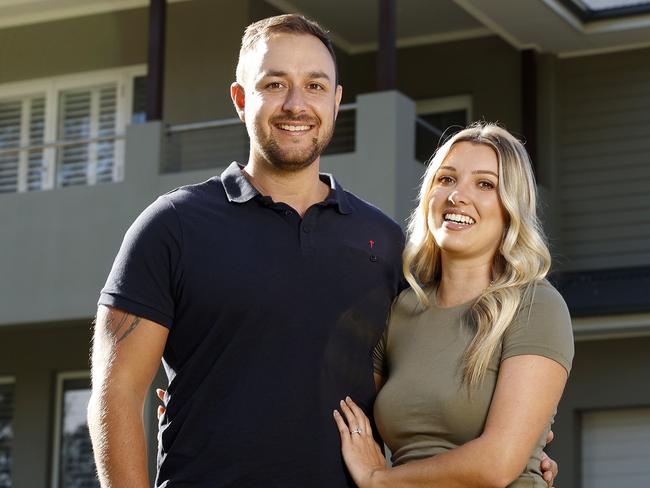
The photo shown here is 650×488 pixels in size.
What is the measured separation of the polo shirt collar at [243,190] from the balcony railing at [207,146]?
31.2ft

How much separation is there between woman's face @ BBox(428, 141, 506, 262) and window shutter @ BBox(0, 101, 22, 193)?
40.1 feet

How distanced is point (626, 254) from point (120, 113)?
5521mm

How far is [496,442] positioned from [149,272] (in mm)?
1089

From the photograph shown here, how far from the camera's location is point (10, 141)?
1714cm

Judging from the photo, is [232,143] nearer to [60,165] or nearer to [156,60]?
[156,60]

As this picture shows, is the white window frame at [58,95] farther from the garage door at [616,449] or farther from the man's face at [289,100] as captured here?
the man's face at [289,100]

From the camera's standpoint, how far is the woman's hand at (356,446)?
14.5ft

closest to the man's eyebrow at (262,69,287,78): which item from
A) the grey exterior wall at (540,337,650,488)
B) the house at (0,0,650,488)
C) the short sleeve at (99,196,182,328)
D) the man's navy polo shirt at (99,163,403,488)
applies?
the man's navy polo shirt at (99,163,403,488)

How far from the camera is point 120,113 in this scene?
16.4 metres

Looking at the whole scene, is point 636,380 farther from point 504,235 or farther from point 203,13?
point 504,235

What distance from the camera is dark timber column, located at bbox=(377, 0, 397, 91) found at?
1325cm

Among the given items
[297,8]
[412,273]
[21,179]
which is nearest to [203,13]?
[297,8]

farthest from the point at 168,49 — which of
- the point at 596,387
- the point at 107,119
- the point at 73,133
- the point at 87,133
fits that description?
the point at 596,387

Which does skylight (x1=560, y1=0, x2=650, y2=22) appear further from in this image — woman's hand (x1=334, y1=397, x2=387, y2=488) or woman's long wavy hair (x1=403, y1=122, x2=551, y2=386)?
woman's hand (x1=334, y1=397, x2=387, y2=488)
